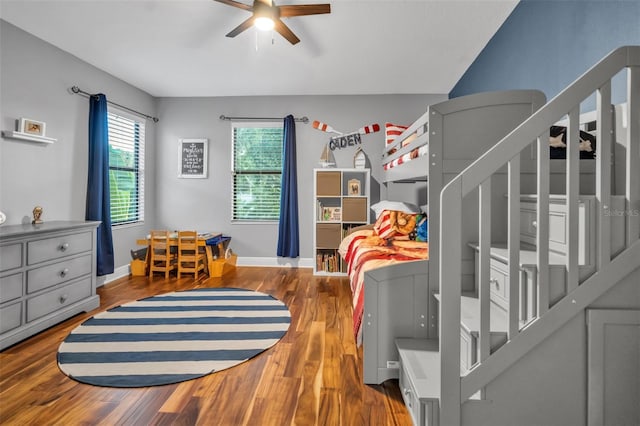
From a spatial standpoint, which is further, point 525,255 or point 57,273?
point 57,273

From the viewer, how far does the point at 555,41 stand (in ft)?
7.21

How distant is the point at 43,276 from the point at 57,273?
129 mm

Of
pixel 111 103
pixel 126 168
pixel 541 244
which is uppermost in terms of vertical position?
pixel 111 103

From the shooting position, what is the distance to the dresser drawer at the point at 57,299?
8.06 ft

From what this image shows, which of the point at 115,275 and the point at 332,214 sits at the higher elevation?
the point at 332,214

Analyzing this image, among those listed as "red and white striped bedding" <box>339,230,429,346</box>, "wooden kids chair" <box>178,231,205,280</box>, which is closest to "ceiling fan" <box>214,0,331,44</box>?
"red and white striped bedding" <box>339,230,429,346</box>

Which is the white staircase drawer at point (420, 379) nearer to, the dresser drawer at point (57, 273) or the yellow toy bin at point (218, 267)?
the dresser drawer at point (57, 273)

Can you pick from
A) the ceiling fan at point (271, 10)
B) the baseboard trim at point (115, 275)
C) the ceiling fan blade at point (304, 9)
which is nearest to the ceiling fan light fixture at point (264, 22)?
the ceiling fan at point (271, 10)

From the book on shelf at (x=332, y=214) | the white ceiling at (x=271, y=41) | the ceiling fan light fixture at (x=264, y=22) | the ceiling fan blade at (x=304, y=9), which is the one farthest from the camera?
the book on shelf at (x=332, y=214)

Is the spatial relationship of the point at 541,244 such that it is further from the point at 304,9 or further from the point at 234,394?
the point at 304,9

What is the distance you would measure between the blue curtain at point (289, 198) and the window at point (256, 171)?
9.3 inches

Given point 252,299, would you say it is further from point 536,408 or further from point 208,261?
point 536,408

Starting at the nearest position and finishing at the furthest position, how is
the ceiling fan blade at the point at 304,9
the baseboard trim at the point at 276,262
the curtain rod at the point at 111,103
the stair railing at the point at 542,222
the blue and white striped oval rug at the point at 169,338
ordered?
the stair railing at the point at 542,222 → the blue and white striped oval rug at the point at 169,338 → the ceiling fan blade at the point at 304,9 → the curtain rod at the point at 111,103 → the baseboard trim at the point at 276,262

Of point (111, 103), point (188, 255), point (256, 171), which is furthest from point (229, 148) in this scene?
point (188, 255)
